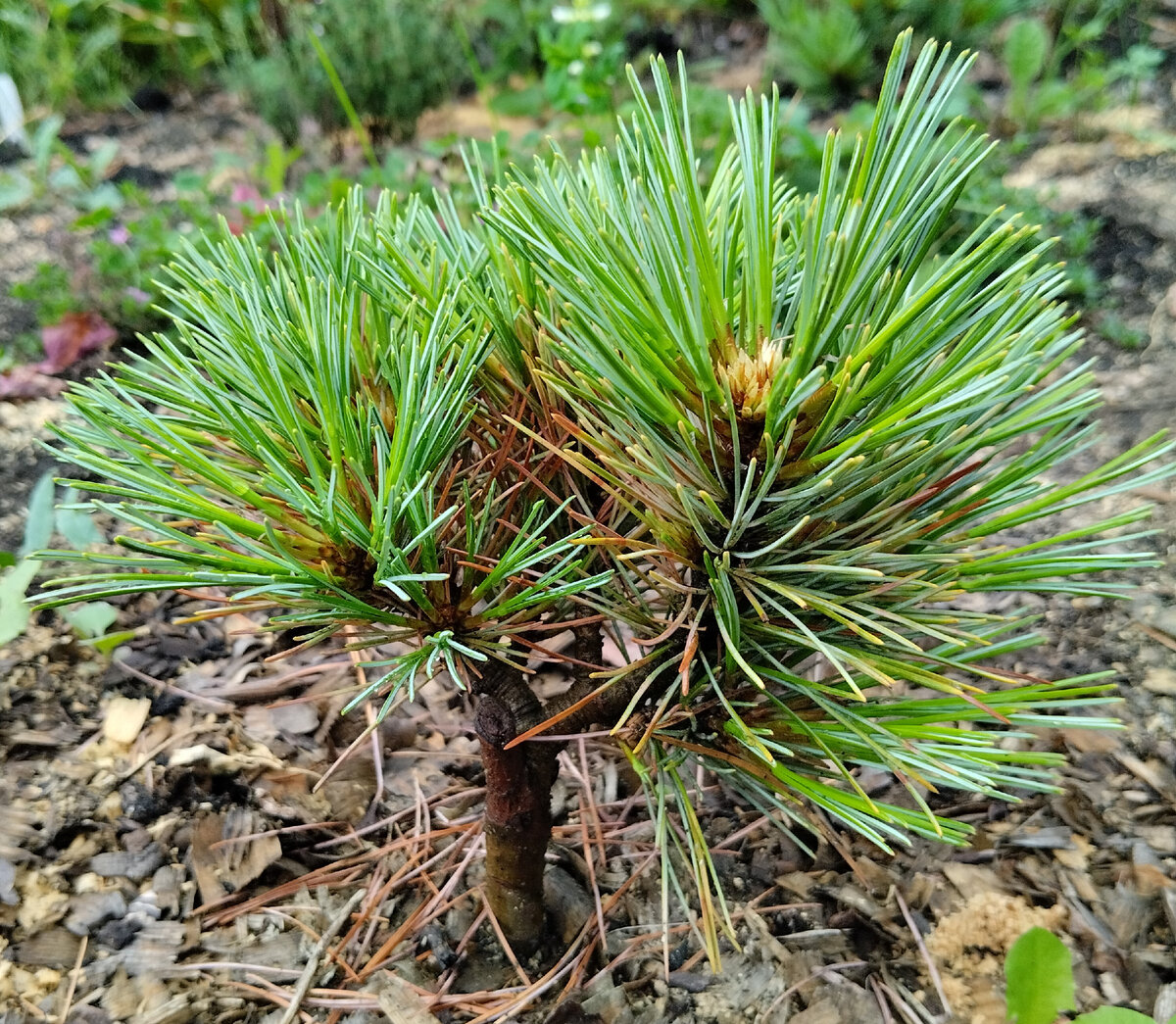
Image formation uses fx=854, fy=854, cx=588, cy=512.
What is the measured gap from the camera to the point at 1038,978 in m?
0.79

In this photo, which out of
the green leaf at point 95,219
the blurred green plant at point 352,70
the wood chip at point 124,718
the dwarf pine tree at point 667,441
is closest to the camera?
the dwarf pine tree at point 667,441

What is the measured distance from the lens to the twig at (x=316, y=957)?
2.79ft

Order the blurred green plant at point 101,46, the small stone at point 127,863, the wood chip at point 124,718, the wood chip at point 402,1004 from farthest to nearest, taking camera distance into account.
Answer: the blurred green plant at point 101,46, the wood chip at point 124,718, the small stone at point 127,863, the wood chip at point 402,1004

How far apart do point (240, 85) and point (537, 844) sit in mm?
3238

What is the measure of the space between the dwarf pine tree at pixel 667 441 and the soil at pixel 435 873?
0.70 ft

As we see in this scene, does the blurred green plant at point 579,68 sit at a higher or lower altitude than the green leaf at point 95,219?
higher

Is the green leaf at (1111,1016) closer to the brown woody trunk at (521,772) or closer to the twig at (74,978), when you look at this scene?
Answer: the brown woody trunk at (521,772)

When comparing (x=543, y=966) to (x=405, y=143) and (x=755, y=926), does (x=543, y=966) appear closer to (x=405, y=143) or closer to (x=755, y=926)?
(x=755, y=926)

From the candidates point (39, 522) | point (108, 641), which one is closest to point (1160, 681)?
point (108, 641)

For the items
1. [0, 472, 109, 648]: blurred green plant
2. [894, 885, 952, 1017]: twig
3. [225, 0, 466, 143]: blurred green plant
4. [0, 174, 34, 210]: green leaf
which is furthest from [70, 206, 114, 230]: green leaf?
[894, 885, 952, 1017]: twig

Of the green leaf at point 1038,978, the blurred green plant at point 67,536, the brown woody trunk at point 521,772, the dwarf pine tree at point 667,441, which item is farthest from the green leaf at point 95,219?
the green leaf at point 1038,978

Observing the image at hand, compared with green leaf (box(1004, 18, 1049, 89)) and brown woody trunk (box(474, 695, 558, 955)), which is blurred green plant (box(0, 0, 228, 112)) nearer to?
green leaf (box(1004, 18, 1049, 89))

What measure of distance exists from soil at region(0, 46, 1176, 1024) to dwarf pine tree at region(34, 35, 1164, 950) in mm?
213

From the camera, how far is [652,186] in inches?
21.4
